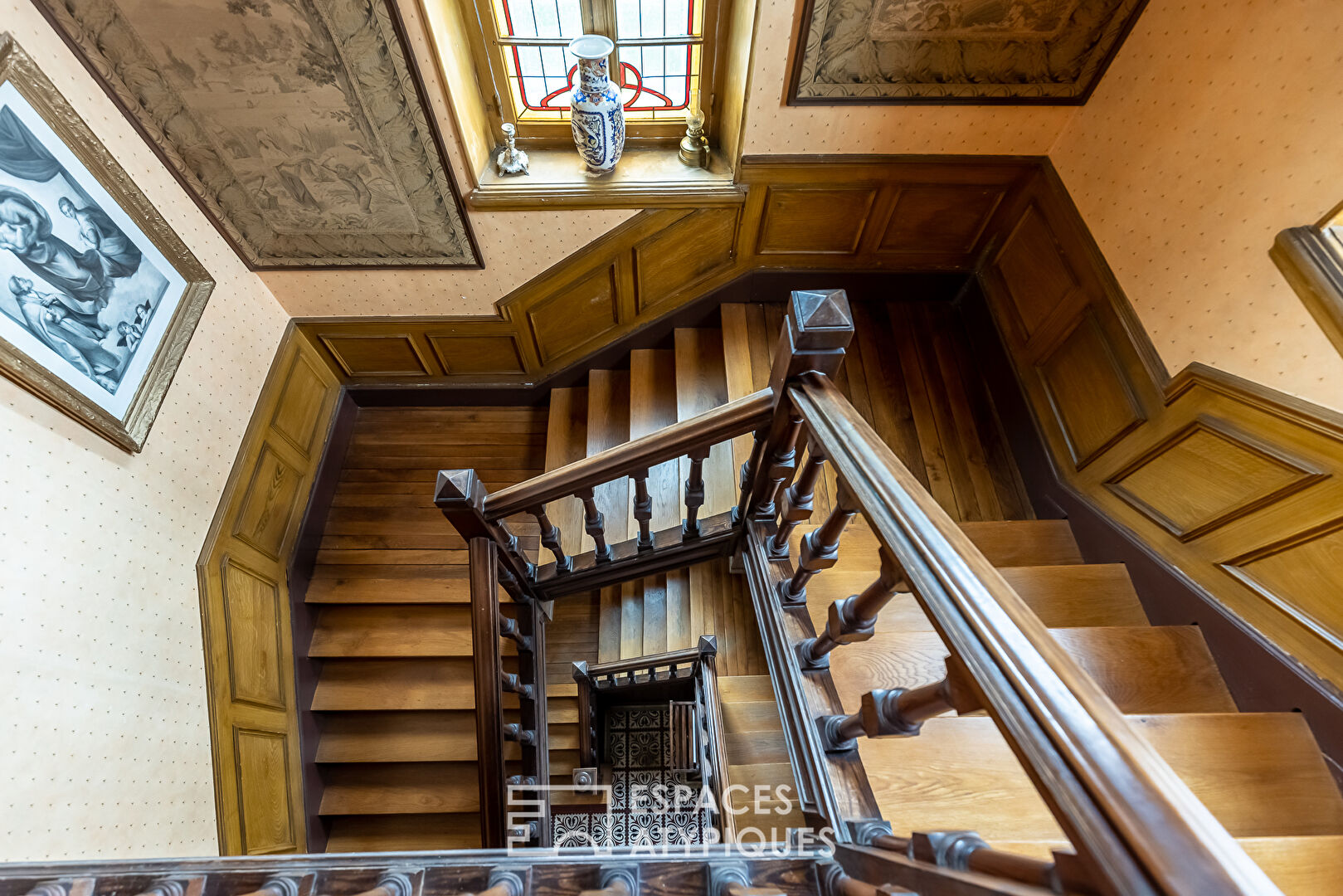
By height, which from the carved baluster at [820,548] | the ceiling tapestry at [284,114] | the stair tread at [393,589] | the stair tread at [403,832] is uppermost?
the ceiling tapestry at [284,114]

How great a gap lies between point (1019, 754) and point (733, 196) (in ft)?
8.15

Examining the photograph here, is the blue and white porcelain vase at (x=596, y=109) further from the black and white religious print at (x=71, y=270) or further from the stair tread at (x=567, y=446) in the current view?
the black and white religious print at (x=71, y=270)

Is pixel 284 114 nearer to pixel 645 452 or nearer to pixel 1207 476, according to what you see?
pixel 645 452

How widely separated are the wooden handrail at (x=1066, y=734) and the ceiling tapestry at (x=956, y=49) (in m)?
2.00

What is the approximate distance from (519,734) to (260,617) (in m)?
1.42

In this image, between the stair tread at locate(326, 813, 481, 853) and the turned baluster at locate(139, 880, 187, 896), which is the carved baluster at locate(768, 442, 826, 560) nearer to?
the turned baluster at locate(139, 880, 187, 896)

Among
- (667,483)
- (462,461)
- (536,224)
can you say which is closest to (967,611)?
(667,483)

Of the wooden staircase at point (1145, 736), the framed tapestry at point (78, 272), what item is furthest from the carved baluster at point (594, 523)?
the framed tapestry at point (78, 272)

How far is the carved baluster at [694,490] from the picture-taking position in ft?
5.34

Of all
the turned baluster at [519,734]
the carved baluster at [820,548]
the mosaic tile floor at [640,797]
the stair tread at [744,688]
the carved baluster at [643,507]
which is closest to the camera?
the carved baluster at [820,548]

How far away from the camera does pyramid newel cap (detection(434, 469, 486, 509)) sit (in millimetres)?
1551

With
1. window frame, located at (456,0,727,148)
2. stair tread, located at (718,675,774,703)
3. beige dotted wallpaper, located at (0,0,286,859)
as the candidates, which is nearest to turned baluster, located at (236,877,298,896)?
beige dotted wallpaper, located at (0,0,286,859)

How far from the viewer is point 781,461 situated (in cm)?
155

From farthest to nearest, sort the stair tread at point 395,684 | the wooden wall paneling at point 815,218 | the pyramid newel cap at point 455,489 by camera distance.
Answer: the stair tread at point 395,684 → the wooden wall paneling at point 815,218 → the pyramid newel cap at point 455,489
